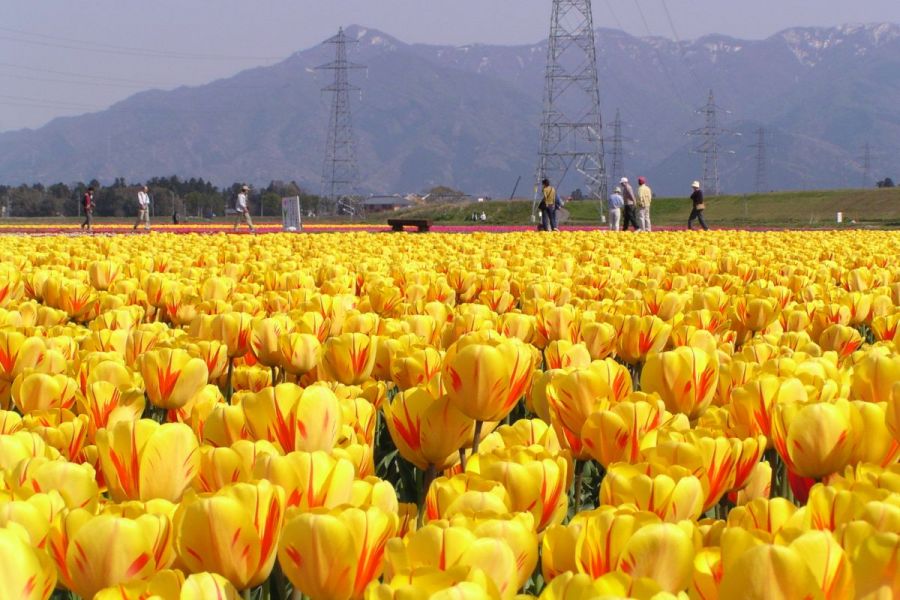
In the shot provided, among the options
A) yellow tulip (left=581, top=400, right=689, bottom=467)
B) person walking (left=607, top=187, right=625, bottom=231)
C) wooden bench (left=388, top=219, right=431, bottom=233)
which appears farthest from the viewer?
wooden bench (left=388, top=219, right=431, bottom=233)

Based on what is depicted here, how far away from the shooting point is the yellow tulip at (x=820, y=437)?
194 cm

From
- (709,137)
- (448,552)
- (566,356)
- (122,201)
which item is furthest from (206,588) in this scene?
(122,201)

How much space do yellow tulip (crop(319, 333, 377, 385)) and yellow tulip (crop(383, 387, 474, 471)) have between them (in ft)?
2.56

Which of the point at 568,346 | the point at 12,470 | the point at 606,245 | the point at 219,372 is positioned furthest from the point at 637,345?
the point at 606,245

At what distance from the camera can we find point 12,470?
1.82m

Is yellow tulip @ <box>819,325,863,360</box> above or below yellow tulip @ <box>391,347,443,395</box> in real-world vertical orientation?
below

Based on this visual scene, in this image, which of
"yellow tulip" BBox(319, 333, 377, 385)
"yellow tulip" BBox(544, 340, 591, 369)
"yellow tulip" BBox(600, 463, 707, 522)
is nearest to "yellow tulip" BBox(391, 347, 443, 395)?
"yellow tulip" BBox(319, 333, 377, 385)

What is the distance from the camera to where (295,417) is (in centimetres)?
201

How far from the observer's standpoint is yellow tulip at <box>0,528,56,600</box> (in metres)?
1.24

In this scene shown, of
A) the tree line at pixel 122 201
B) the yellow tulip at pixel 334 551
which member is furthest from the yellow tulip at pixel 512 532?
the tree line at pixel 122 201

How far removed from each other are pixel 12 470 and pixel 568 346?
175 cm

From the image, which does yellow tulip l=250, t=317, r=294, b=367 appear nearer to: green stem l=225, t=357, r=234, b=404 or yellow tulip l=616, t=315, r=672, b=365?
green stem l=225, t=357, r=234, b=404

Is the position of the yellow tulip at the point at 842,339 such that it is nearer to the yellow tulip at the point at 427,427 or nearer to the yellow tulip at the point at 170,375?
the yellow tulip at the point at 427,427

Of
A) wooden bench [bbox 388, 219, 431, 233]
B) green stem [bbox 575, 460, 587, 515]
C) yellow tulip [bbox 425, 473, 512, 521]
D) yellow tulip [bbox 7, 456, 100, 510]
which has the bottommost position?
wooden bench [bbox 388, 219, 431, 233]
